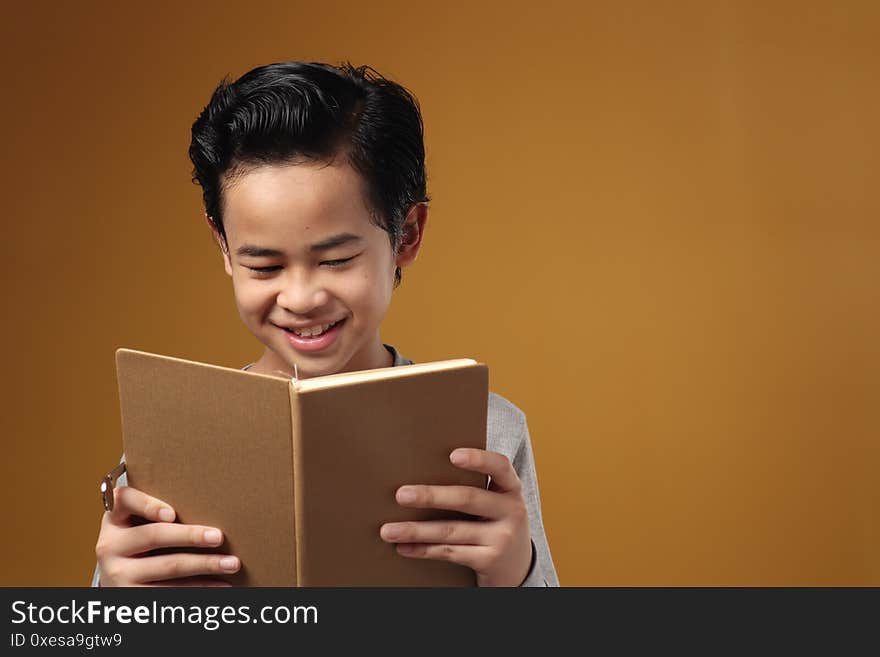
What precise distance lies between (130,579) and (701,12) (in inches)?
68.2

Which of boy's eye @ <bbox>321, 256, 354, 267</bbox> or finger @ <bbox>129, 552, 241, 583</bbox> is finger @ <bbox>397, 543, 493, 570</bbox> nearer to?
finger @ <bbox>129, 552, 241, 583</bbox>

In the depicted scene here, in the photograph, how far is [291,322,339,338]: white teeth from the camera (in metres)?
1.01

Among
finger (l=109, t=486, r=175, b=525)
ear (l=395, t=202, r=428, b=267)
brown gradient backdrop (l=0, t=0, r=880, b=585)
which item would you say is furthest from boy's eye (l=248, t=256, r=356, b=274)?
brown gradient backdrop (l=0, t=0, r=880, b=585)

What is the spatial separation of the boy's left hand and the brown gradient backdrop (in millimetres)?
1175

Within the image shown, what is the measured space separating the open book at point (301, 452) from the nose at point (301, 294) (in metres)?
0.19

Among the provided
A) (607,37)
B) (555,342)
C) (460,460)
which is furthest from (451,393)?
(607,37)

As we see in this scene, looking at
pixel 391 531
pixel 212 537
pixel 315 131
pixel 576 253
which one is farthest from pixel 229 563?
pixel 576 253

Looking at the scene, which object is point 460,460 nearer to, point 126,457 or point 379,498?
point 379,498

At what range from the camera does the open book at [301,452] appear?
2.47ft

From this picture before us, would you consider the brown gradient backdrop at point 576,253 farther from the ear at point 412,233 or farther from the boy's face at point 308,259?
the boy's face at point 308,259

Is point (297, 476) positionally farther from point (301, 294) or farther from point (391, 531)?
point (301, 294)

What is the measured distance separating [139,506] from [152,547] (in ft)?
0.12

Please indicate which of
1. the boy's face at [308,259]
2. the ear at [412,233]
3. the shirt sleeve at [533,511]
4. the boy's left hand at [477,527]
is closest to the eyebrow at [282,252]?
the boy's face at [308,259]

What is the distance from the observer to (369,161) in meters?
1.04
